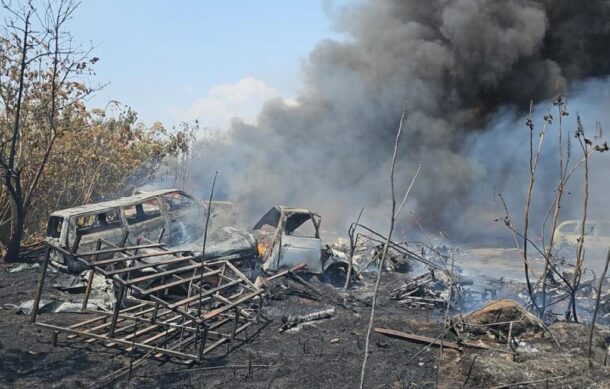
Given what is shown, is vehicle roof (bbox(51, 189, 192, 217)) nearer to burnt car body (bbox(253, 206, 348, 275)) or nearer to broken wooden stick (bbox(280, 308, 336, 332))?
burnt car body (bbox(253, 206, 348, 275))

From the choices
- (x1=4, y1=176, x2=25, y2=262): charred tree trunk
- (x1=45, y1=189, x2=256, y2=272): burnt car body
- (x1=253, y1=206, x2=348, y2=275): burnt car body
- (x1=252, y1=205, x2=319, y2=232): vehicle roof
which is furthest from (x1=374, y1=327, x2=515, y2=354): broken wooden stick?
(x1=4, y1=176, x2=25, y2=262): charred tree trunk

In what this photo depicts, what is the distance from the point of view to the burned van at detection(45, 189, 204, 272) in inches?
326

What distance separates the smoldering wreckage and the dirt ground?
0.08 feet

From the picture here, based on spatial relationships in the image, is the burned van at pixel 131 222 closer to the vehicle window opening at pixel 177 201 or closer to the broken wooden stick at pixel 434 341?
the vehicle window opening at pixel 177 201

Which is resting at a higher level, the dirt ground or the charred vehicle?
the charred vehicle

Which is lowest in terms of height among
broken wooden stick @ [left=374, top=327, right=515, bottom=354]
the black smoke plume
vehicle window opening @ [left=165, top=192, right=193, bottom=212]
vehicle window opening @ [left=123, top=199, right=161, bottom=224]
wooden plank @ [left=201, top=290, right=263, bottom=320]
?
broken wooden stick @ [left=374, top=327, right=515, bottom=354]

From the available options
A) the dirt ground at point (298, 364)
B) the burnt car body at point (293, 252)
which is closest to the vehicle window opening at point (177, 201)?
the burnt car body at point (293, 252)

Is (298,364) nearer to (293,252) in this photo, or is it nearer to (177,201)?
(293,252)

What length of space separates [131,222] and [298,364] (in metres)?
5.06

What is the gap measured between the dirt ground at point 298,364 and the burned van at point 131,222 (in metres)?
1.83

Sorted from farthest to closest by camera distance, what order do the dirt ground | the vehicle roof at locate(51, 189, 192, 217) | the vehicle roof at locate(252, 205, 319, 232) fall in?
the vehicle roof at locate(252, 205, 319, 232) < the vehicle roof at locate(51, 189, 192, 217) < the dirt ground

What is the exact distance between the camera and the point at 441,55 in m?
21.5

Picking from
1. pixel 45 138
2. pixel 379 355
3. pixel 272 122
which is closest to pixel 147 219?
pixel 45 138

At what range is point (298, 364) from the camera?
533 centimetres
